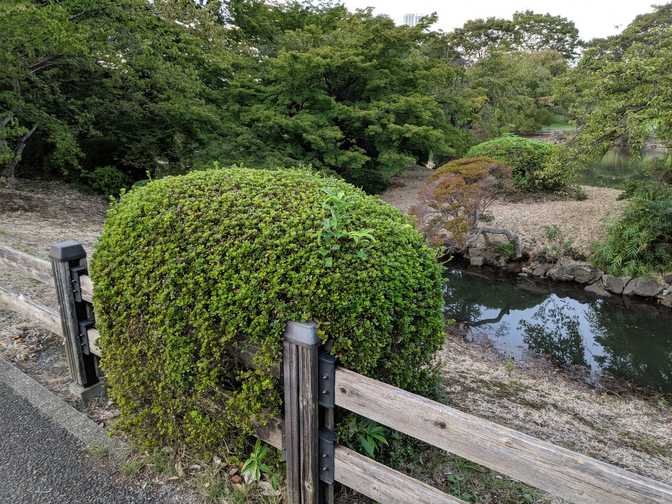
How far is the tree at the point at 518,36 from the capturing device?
22234 mm

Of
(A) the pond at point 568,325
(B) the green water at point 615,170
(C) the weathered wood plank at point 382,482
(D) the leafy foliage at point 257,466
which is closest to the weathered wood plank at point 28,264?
(D) the leafy foliage at point 257,466

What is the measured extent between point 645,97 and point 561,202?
221 inches

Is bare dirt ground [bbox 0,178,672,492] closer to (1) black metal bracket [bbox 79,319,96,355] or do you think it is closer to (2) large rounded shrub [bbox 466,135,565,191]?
(1) black metal bracket [bbox 79,319,96,355]

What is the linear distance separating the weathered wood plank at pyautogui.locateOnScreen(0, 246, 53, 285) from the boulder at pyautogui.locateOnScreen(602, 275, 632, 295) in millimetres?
8432

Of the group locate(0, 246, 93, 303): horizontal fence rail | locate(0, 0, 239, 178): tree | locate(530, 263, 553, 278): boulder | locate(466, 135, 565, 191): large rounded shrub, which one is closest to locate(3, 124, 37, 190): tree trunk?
locate(0, 0, 239, 178): tree

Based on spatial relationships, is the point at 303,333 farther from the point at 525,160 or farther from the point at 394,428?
the point at 525,160

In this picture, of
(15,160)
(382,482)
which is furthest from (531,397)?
(15,160)

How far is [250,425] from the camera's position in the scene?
5.58ft

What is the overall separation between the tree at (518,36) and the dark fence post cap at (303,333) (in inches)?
867

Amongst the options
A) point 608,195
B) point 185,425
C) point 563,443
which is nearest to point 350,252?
point 185,425

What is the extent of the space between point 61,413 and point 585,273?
8503 millimetres

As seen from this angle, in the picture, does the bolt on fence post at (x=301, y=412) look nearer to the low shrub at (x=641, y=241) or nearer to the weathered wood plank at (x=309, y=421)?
the weathered wood plank at (x=309, y=421)

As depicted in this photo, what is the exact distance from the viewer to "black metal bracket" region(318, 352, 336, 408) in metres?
1.53

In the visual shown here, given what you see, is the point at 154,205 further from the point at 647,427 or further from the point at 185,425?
the point at 647,427
